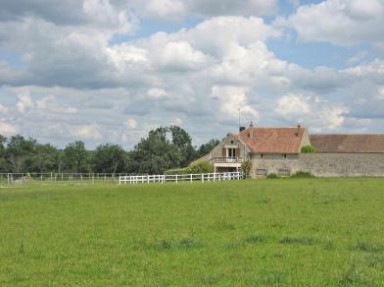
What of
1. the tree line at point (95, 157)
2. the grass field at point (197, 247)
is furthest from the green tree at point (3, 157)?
the grass field at point (197, 247)

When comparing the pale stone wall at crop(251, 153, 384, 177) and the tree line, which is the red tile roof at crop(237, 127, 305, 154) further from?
the tree line

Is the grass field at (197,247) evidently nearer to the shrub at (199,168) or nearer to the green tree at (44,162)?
the shrub at (199,168)

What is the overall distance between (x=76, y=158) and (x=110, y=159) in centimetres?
1203

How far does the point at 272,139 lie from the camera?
9319 centimetres

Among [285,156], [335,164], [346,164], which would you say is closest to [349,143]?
[346,164]

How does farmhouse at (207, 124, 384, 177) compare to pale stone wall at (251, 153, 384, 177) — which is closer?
pale stone wall at (251, 153, 384, 177)

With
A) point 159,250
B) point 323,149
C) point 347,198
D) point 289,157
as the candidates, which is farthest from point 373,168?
point 159,250

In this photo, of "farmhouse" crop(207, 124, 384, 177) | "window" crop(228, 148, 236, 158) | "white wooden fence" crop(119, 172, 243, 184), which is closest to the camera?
"white wooden fence" crop(119, 172, 243, 184)

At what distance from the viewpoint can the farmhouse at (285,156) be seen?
285ft

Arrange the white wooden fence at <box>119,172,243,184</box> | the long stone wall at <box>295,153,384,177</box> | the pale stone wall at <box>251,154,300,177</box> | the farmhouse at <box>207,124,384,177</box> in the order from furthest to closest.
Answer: the pale stone wall at <box>251,154,300,177</box> < the farmhouse at <box>207,124,384,177</box> < the long stone wall at <box>295,153,384,177</box> < the white wooden fence at <box>119,172,243,184</box>

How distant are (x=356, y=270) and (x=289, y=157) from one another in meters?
79.6

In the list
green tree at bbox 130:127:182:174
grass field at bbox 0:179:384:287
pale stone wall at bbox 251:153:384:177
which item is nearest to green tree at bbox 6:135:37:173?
green tree at bbox 130:127:182:174

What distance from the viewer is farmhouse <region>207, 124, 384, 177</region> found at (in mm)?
86938

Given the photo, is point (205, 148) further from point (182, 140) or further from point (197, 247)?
point (197, 247)
